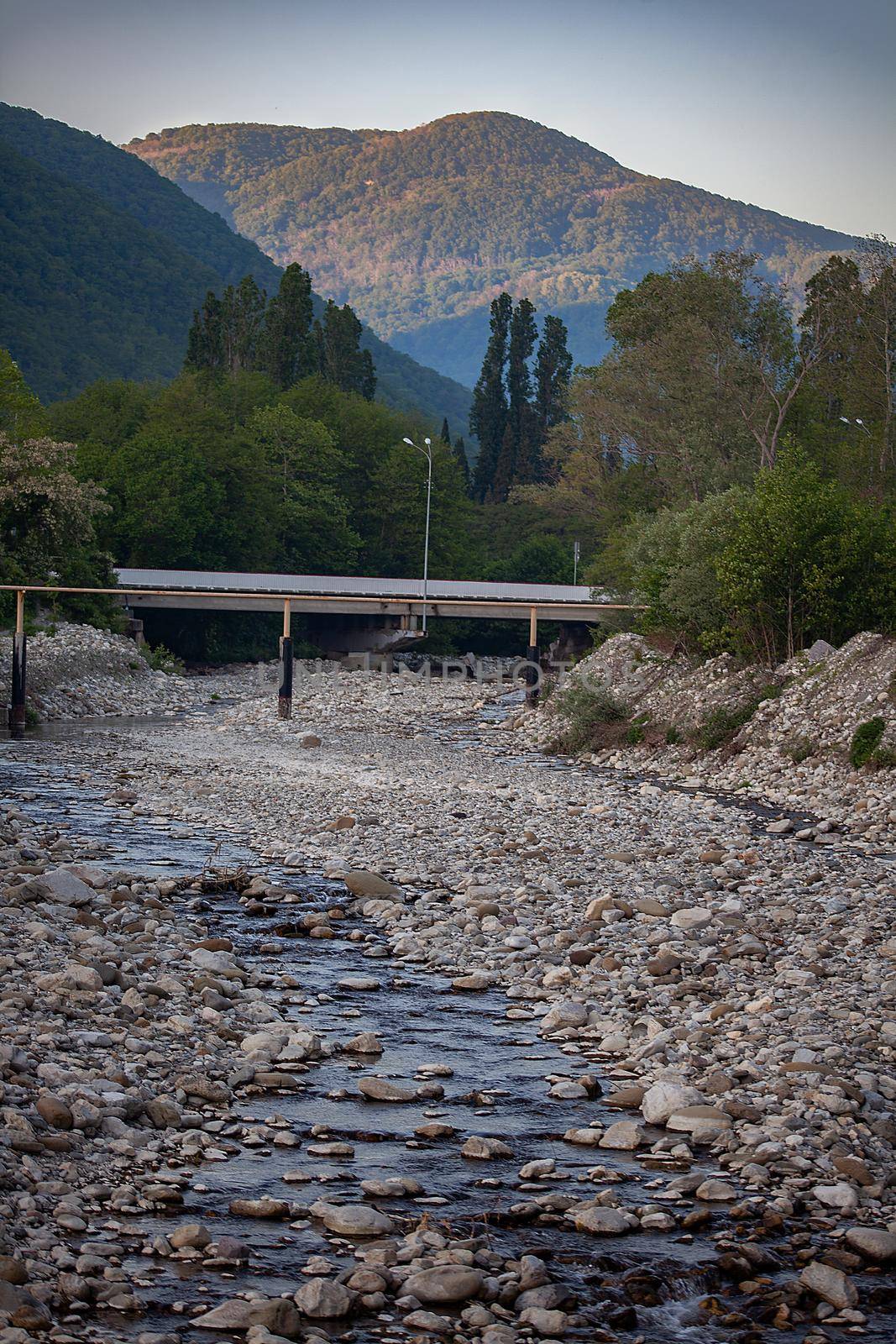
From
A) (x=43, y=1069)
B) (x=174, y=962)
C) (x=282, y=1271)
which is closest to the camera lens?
(x=282, y=1271)

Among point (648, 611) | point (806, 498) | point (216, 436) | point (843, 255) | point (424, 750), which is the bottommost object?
point (424, 750)

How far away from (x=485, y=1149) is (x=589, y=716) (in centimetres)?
2741

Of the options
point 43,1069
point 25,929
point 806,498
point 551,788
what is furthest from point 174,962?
point 806,498

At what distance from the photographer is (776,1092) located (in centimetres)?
885

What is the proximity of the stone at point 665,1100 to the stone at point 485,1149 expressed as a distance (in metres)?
1.11

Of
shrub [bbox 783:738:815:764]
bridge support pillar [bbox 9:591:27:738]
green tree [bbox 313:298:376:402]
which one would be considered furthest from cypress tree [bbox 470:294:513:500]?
shrub [bbox 783:738:815:764]

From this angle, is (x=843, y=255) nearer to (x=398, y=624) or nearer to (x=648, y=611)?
(x=398, y=624)

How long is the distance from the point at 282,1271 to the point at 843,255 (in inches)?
3078

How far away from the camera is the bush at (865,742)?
2439 cm

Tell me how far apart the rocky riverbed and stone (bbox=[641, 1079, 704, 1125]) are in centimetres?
2

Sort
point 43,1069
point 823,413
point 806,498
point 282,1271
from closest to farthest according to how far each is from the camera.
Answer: point 282,1271 < point 43,1069 < point 806,498 < point 823,413

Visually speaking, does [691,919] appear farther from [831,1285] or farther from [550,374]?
[550,374]

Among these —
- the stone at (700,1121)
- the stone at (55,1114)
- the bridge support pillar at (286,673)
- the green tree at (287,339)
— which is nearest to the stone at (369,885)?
the stone at (700,1121)

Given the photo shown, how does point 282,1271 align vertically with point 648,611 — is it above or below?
below
